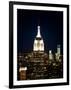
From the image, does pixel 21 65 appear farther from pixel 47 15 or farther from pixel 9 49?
pixel 47 15

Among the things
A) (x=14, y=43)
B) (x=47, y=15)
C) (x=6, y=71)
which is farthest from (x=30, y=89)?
(x=47, y=15)

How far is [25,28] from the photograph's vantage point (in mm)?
1668

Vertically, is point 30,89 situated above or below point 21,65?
below

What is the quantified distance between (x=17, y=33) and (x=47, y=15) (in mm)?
222

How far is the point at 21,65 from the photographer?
5.43ft

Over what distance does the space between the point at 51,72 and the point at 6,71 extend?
0.28 meters

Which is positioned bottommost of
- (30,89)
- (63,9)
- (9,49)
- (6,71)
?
(30,89)

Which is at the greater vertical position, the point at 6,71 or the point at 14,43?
the point at 14,43

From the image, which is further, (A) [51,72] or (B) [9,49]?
(A) [51,72]

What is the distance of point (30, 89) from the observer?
1633mm

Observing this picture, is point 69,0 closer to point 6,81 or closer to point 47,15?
point 47,15

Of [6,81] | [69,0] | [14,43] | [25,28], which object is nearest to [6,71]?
[6,81]

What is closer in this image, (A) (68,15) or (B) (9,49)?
(B) (9,49)

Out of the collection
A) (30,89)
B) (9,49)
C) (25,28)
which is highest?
(25,28)
